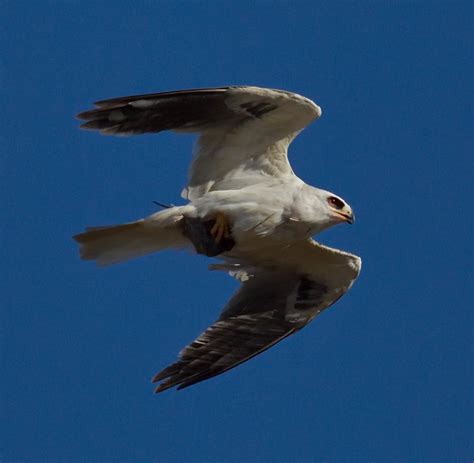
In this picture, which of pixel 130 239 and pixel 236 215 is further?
pixel 130 239

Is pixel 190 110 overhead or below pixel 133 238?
overhead

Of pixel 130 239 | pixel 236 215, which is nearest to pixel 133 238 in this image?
pixel 130 239

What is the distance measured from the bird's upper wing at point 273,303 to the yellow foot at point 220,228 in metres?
0.92

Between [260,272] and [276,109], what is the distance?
1953mm

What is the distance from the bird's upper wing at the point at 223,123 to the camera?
36.7 feet

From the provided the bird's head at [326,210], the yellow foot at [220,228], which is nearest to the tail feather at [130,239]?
the yellow foot at [220,228]

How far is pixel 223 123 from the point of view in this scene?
11719 millimetres

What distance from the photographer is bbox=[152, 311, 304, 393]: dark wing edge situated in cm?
1162

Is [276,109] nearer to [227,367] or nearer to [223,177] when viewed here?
[223,177]

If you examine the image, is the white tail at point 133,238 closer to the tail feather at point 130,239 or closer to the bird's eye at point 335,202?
the tail feather at point 130,239

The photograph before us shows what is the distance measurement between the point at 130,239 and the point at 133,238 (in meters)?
0.03

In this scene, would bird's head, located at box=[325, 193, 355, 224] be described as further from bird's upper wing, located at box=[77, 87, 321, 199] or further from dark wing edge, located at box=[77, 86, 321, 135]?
dark wing edge, located at box=[77, 86, 321, 135]

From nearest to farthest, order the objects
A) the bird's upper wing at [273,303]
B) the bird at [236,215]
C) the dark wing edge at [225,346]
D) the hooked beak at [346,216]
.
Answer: the bird at [236,215] → the hooked beak at [346,216] → the dark wing edge at [225,346] → the bird's upper wing at [273,303]

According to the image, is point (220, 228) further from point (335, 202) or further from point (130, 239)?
point (335, 202)
